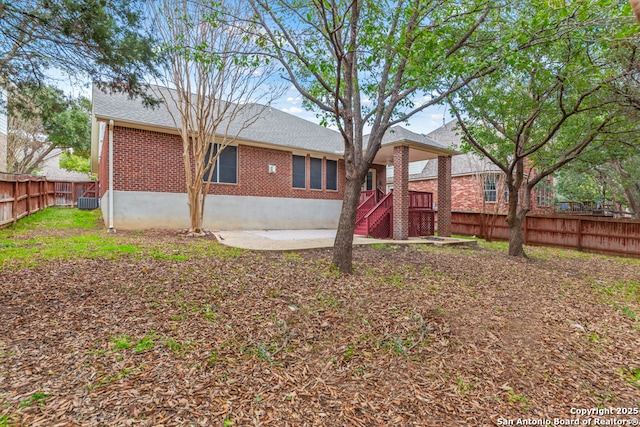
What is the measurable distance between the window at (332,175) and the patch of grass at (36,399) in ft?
41.2

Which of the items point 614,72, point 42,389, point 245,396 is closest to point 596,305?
point 614,72

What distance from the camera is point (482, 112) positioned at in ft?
27.2

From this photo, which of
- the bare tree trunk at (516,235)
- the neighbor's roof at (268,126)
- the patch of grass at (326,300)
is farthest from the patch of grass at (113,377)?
the bare tree trunk at (516,235)

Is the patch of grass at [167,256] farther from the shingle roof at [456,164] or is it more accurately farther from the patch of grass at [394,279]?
the shingle roof at [456,164]

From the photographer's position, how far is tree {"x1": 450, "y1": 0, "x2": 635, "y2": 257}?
5125mm

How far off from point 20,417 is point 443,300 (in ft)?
15.0

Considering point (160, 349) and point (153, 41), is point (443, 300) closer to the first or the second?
point (160, 349)

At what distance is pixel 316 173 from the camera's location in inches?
554

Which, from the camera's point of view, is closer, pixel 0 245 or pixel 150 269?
pixel 150 269

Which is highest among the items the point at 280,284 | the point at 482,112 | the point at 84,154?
the point at 84,154

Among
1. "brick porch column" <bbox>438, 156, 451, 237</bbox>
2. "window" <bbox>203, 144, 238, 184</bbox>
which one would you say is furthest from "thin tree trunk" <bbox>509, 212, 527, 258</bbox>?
"window" <bbox>203, 144, 238, 184</bbox>

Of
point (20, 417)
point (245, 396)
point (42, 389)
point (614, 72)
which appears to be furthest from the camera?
point (614, 72)

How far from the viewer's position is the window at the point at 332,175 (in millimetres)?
14445

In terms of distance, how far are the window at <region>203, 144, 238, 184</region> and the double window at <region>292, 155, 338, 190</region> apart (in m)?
2.49
